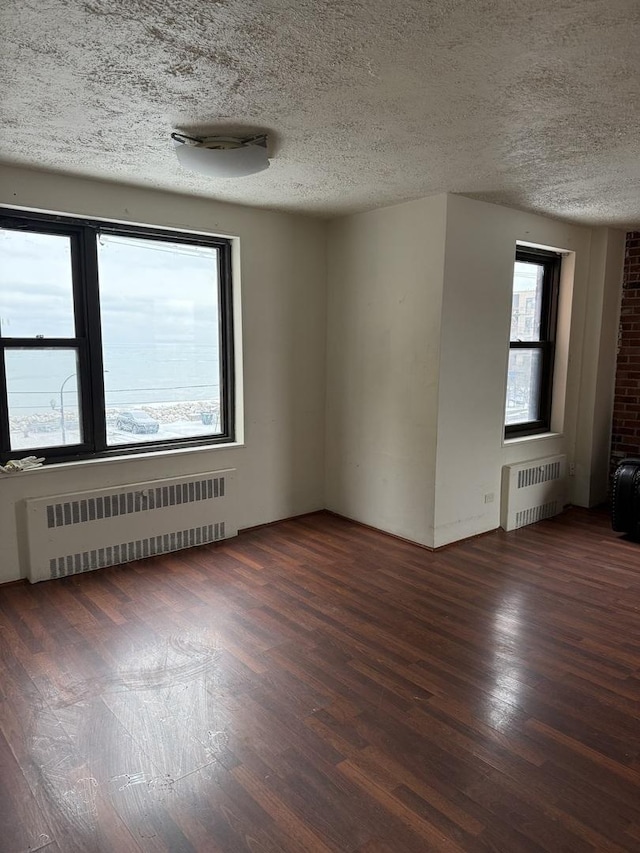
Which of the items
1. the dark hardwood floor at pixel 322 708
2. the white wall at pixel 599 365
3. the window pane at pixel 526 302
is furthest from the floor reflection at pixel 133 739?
the white wall at pixel 599 365

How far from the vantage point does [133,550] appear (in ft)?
12.8

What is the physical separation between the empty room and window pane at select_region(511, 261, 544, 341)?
4 centimetres

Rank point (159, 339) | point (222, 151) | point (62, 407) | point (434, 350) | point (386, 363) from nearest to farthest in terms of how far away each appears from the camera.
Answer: point (222, 151) → point (62, 407) → point (434, 350) → point (159, 339) → point (386, 363)

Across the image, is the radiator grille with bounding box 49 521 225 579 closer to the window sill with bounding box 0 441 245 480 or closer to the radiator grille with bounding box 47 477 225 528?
the radiator grille with bounding box 47 477 225 528

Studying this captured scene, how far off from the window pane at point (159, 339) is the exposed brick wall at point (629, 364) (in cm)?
371

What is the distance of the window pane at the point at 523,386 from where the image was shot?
4.84 metres

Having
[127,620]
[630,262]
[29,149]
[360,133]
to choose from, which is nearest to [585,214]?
[630,262]

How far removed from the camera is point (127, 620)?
10.1 feet

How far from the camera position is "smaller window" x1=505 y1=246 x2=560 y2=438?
479 cm

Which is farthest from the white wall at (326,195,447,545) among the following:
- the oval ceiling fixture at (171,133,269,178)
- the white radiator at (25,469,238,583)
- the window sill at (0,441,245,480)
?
the oval ceiling fixture at (171,133,269,178)

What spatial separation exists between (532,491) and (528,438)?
453 millimetres

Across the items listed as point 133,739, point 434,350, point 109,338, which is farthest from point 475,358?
point 133,739

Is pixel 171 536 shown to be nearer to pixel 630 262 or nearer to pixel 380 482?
pixel 380 482

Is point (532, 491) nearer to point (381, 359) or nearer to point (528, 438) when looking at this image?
point (528, 438)
